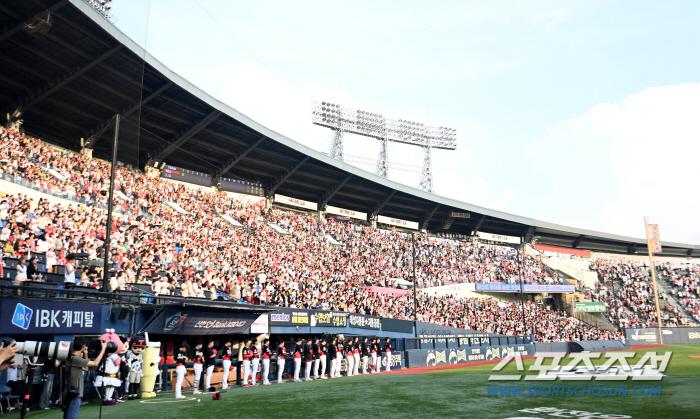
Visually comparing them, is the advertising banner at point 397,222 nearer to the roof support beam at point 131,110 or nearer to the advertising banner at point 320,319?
the advertising banner at point 320,319

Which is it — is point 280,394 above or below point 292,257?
below

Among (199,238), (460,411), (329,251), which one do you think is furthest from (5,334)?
(329,251)

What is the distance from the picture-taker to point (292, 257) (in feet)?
118

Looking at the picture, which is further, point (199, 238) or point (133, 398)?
point (199, 238)

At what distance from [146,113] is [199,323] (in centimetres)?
2091

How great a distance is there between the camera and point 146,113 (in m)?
33.7

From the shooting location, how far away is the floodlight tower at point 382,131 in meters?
56.9

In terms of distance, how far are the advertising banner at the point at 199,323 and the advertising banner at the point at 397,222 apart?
34.1 meters

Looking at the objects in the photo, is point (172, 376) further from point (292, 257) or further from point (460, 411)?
point (292, 257)

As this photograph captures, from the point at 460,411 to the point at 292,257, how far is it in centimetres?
2694

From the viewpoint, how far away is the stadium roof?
1009 inches

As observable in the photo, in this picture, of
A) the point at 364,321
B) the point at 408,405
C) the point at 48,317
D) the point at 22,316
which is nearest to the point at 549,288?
the point at 364,321

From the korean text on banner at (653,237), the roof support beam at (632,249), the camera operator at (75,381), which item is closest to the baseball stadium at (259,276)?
the camera operator at (75,381)

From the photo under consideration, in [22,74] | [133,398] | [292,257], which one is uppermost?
[22,74]
